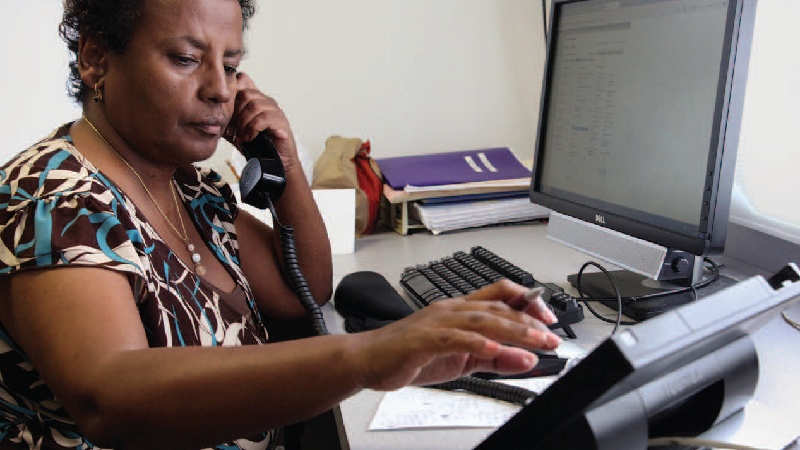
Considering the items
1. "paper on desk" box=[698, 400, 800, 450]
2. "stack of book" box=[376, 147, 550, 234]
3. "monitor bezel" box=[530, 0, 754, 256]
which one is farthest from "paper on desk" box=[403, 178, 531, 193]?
"paper on desk" box=[698, 400, 800, 450]

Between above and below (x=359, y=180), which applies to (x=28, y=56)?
above

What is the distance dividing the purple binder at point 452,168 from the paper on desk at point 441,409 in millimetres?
879

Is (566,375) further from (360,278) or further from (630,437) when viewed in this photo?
(360,278)

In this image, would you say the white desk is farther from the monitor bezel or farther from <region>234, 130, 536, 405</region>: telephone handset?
the monitor bezel

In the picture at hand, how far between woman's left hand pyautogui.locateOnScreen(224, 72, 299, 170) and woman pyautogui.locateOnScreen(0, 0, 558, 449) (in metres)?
0.02

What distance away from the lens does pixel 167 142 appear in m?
1.00

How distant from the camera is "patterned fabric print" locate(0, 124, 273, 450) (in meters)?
0.77

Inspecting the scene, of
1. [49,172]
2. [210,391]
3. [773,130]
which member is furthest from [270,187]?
[773,130]

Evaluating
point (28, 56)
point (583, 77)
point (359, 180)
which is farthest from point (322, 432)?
point (28, 56)

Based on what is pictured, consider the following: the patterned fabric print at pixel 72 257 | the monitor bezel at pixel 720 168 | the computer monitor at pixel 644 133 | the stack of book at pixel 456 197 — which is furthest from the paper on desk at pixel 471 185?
the patterned fabric print at pixel 72 257

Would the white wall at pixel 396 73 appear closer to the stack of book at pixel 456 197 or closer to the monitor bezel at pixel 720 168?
the stack of book at pixel 456 197

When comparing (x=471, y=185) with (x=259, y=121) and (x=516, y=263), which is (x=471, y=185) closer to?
(x=516, y=263)

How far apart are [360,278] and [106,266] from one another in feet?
1.89

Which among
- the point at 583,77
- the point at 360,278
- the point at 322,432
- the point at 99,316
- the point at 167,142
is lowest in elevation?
the point at 322,432
